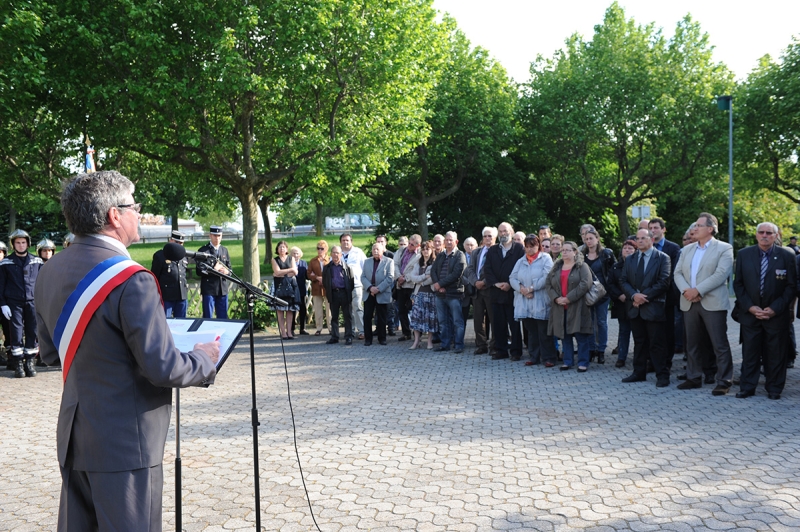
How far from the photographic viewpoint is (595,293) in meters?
11.5

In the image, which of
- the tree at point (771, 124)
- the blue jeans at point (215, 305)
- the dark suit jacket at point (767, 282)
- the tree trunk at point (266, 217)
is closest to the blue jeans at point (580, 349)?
the dark suit jacket at point (767, 282)

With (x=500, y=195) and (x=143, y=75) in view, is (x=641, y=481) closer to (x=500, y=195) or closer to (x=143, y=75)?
(x=143, y=75)

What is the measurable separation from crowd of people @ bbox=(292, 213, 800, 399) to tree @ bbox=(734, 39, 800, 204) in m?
22.6

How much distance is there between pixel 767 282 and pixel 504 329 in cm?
475

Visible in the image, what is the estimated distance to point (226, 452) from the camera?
7137 mm

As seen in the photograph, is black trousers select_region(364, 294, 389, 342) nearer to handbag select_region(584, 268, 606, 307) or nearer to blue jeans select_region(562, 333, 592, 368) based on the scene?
blue jeans select_region(562, 333, 592, 368)

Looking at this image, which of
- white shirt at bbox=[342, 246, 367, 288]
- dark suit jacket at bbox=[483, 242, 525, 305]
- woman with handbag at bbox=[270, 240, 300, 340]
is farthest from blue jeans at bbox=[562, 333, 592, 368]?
woman with handbag at bbox=[270, 240, 300, 340]

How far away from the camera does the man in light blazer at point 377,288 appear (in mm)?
14742

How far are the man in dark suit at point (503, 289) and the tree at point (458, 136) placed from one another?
20131mm

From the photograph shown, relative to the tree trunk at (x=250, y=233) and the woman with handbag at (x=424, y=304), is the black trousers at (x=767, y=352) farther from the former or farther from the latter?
the tree trunk at (x=250, y=233)

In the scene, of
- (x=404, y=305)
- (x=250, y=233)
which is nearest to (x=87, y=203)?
(x=404, y=305)

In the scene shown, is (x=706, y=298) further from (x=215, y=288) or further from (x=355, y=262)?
(x=215, y=288)

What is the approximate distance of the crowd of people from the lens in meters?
9.33

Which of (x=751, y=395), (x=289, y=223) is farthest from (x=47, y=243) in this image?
(x=289, y=223)
